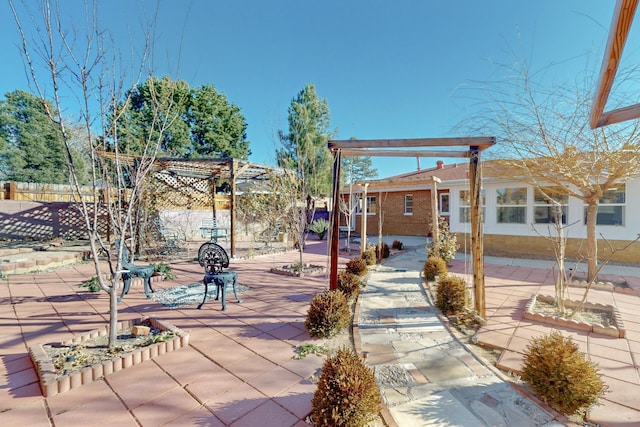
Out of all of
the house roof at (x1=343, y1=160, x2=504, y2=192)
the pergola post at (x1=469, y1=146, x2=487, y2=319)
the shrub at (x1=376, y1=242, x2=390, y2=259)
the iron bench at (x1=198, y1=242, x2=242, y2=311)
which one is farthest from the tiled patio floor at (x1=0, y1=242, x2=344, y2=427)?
the house roof at (x1=343, y1=160, x2=504, y2=192)

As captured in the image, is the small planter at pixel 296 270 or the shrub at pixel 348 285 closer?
the shrub at pixel 348 285

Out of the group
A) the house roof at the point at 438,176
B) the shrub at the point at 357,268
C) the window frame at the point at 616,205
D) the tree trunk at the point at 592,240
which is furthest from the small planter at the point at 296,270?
the window frame at the point at 616,205

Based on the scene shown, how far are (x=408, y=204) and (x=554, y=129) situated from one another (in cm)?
1012

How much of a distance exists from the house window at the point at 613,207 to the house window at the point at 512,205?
1504 mm

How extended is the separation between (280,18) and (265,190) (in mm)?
6207

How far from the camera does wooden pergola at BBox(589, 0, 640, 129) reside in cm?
125

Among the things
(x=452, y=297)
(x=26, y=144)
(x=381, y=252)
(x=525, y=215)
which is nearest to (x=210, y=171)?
Result: (x=381, y=252)

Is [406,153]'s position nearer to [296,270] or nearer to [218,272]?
[218,272]

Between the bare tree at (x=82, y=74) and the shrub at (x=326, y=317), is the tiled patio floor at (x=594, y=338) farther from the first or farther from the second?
the bare tree at (x=82, y=74)

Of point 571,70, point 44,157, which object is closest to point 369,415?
point 571,70

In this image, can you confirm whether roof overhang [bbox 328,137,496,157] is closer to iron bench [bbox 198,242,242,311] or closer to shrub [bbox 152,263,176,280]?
iron bench [bbox 198,242,242,311]

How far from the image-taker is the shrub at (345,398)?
168 cm

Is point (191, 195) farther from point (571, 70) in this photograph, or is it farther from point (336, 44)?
point (571, 70)

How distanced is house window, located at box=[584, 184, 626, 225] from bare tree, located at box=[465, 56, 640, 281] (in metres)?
3.63
